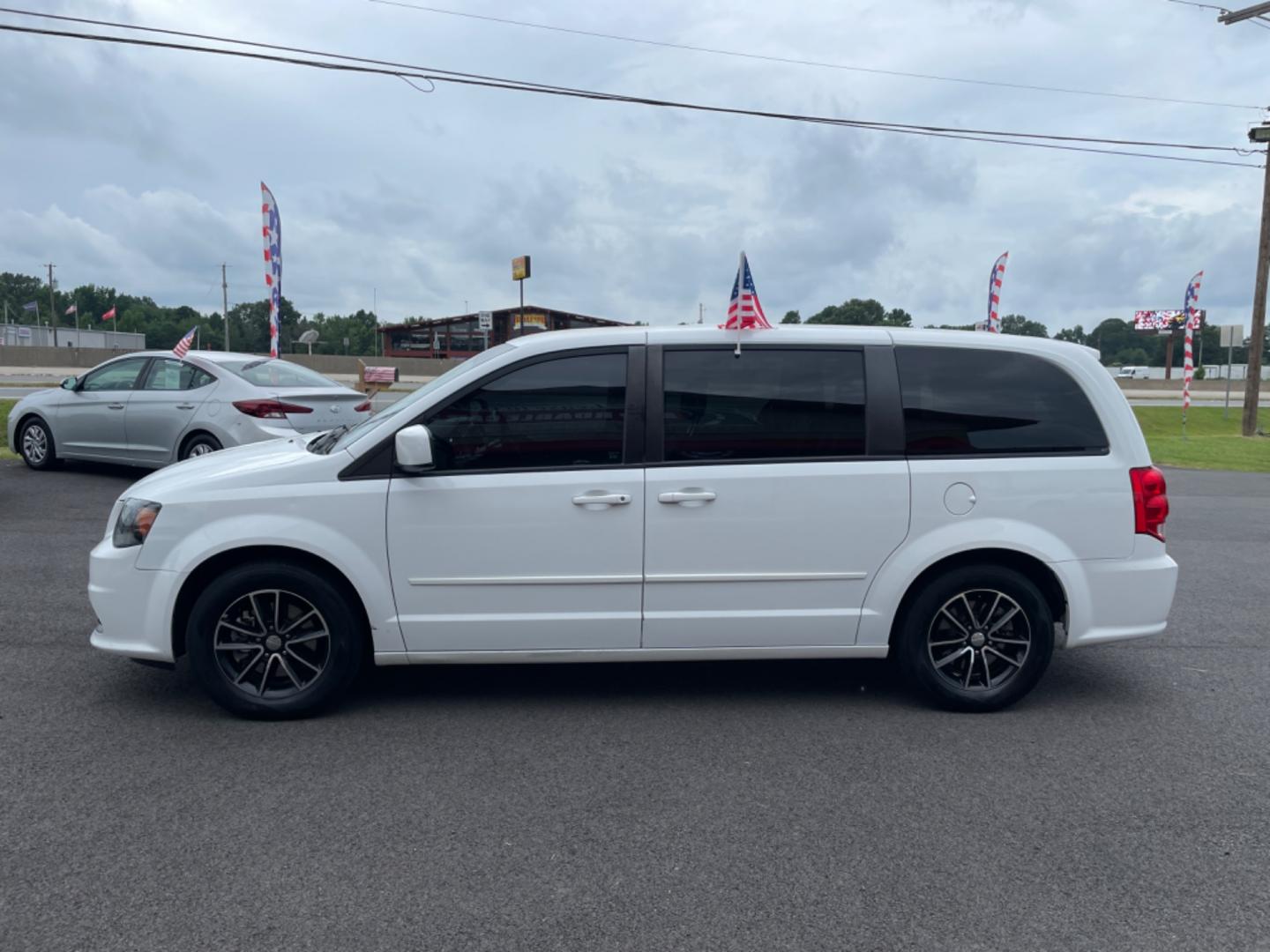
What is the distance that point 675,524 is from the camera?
4719 millimetres

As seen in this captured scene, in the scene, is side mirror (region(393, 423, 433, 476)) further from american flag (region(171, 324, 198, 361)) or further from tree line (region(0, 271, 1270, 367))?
tree line (region(0, 271, 1270, 367))

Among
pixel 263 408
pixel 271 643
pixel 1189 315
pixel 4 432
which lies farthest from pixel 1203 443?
pixel 271 643

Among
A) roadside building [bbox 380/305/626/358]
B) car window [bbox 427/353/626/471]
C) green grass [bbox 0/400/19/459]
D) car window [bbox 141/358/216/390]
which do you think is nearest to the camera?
car window [bbox 427/353/626/471]

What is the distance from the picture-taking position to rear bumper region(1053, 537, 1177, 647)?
4.91 meters

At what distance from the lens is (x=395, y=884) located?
3.28 metres

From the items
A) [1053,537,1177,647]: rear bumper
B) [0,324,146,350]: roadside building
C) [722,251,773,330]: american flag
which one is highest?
[0,324,146,350]: roadside building

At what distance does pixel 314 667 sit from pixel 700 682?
193 centimetres

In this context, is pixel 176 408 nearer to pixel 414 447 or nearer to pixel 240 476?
pixel 240 476

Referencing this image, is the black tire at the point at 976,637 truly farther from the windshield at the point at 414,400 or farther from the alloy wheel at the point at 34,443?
the alloy wheel at the point at 34,443

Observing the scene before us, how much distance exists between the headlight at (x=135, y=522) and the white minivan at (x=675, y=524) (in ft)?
0.05

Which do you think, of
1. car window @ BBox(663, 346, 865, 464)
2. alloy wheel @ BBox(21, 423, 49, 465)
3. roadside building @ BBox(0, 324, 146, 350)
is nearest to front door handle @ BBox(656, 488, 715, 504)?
car window @ BBox(663, 346, 865, 464)

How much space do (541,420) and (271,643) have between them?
1.60m

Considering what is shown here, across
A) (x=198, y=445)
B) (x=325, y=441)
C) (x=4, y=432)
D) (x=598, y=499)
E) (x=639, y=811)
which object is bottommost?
(x=639, y=811)

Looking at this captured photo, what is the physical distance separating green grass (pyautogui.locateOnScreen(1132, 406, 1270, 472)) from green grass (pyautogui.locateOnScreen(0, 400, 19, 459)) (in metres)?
14.9
